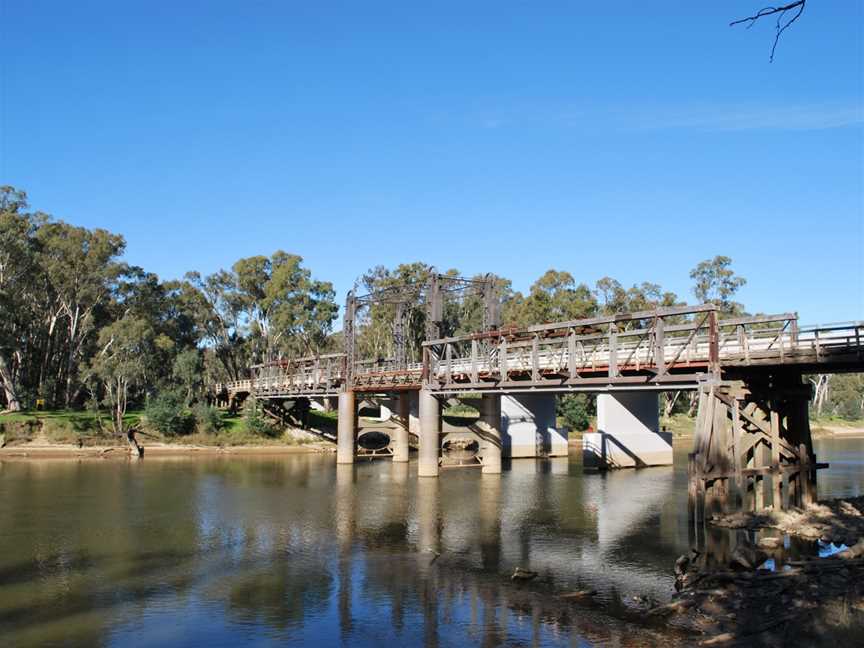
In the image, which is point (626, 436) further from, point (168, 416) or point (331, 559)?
point (168, 416)

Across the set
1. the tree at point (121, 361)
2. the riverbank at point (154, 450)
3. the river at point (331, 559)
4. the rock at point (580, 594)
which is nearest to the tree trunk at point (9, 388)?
the tree at point (121, 361)

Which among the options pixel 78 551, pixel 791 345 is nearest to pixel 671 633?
pixel 791 345

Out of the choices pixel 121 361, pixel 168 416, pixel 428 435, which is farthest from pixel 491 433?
pixel 121 361

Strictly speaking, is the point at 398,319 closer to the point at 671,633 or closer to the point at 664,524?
the point at 664,524

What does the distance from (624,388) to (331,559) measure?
1656cm

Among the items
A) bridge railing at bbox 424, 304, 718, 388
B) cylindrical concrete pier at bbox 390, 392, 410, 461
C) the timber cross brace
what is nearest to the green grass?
cylindrical concrete pier at bbox 390, 392, 410, 461

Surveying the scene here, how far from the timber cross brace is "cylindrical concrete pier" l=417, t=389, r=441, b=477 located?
20.3m

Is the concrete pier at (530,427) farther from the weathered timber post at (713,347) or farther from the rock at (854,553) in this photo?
the rock at (854,553)

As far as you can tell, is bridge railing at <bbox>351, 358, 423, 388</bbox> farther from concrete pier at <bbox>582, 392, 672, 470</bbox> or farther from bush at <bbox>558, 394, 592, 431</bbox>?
bush at <bbox>558, 394, 592, 431</bbox>

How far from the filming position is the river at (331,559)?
18.1m

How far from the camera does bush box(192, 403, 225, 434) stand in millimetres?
69188

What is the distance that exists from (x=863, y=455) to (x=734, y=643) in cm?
6301

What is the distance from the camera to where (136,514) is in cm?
3378

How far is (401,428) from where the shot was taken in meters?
62.9
